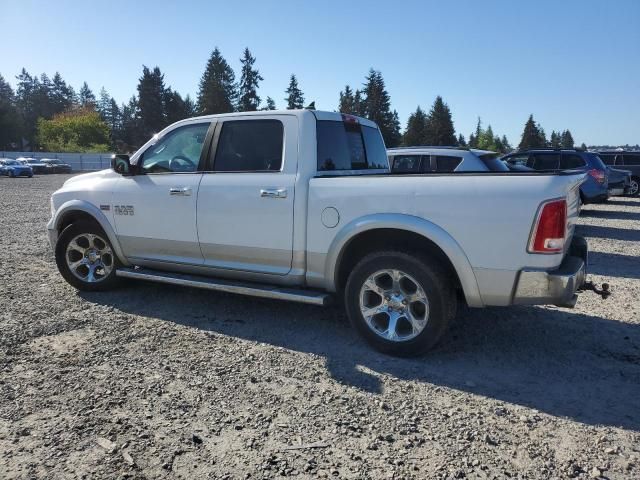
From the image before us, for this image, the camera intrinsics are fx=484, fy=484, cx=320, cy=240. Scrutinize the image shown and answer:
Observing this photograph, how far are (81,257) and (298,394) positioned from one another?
3.67m

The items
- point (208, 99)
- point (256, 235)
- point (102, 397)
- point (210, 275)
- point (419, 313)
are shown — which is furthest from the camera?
point (208, 99)

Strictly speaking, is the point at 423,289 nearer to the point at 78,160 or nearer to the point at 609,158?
the point at 609,158

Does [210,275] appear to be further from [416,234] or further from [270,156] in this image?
[416,234]

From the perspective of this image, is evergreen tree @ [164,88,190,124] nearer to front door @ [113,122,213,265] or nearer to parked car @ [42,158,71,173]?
parked car @ [42,158,71,173]

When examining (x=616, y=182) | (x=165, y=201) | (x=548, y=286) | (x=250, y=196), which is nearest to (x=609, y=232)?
(x=616, y=182)

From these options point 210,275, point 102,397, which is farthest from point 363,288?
point 102,397

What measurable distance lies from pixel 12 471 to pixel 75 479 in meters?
0.36

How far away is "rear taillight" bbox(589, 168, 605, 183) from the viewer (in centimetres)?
1359

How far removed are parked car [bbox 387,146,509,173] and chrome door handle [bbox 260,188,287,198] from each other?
491cm

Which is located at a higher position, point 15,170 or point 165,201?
point 165,201

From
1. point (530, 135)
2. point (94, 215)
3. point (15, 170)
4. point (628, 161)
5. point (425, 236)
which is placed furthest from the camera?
point (530, 135)

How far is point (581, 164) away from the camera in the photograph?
13.8 m

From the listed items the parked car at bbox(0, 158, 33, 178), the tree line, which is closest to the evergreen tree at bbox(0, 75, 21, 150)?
the tree line

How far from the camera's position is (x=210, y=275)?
4.98 metres
